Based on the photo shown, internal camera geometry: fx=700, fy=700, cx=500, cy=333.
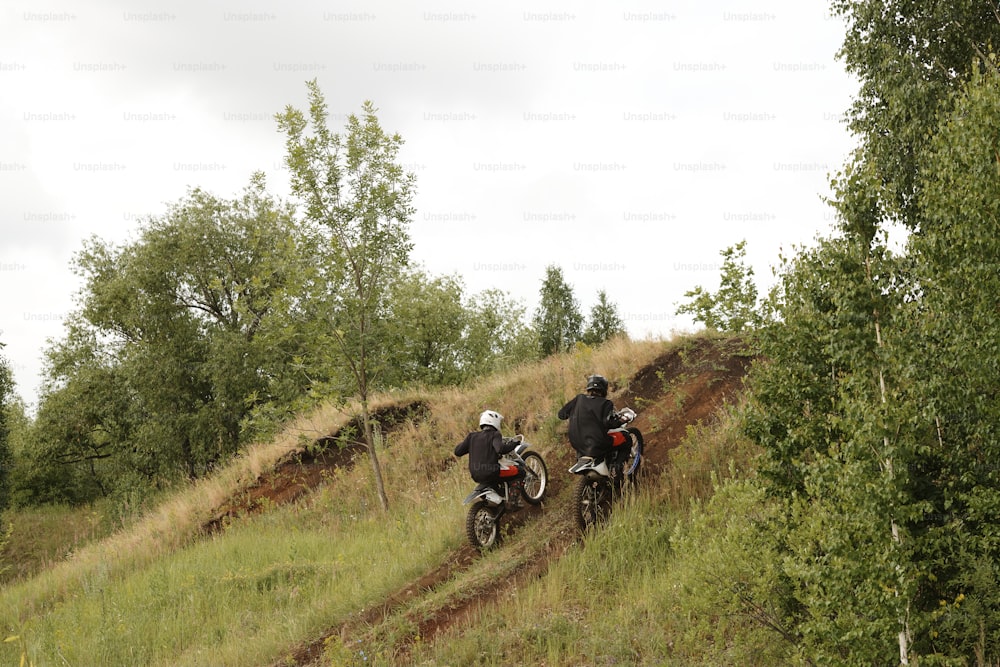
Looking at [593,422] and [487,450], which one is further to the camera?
[487,450]

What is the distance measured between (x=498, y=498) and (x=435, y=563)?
1.45 meters

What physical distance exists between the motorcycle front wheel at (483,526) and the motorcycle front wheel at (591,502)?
1.41m

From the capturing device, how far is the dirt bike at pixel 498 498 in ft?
37.1

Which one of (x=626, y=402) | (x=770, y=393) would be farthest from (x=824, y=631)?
(x=626, y=402)

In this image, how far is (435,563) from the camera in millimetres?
11297

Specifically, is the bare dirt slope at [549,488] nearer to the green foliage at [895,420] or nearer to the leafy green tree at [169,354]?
the green foliage at [895,420]

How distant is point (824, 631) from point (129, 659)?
9627 mm

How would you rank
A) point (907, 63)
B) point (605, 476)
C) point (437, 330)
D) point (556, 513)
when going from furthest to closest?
point (437, 330) → point (907, 63) → point (556, 513) → point (605, 476)

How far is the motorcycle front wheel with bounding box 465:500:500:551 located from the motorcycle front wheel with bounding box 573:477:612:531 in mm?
1414

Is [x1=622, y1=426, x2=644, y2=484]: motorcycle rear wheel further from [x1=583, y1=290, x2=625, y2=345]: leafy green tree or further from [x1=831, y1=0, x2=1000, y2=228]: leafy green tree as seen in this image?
[x1=583, y1=290, x2=625, y2=345]: leafy green tree

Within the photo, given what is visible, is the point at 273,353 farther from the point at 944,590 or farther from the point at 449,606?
the point at 944,590

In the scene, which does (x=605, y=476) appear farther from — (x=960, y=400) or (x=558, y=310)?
(x=558, y=310)

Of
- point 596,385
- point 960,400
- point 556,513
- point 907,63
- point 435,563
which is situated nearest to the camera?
point 960,400

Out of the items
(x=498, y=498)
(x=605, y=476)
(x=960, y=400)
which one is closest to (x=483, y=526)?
(x=498, y=498)
